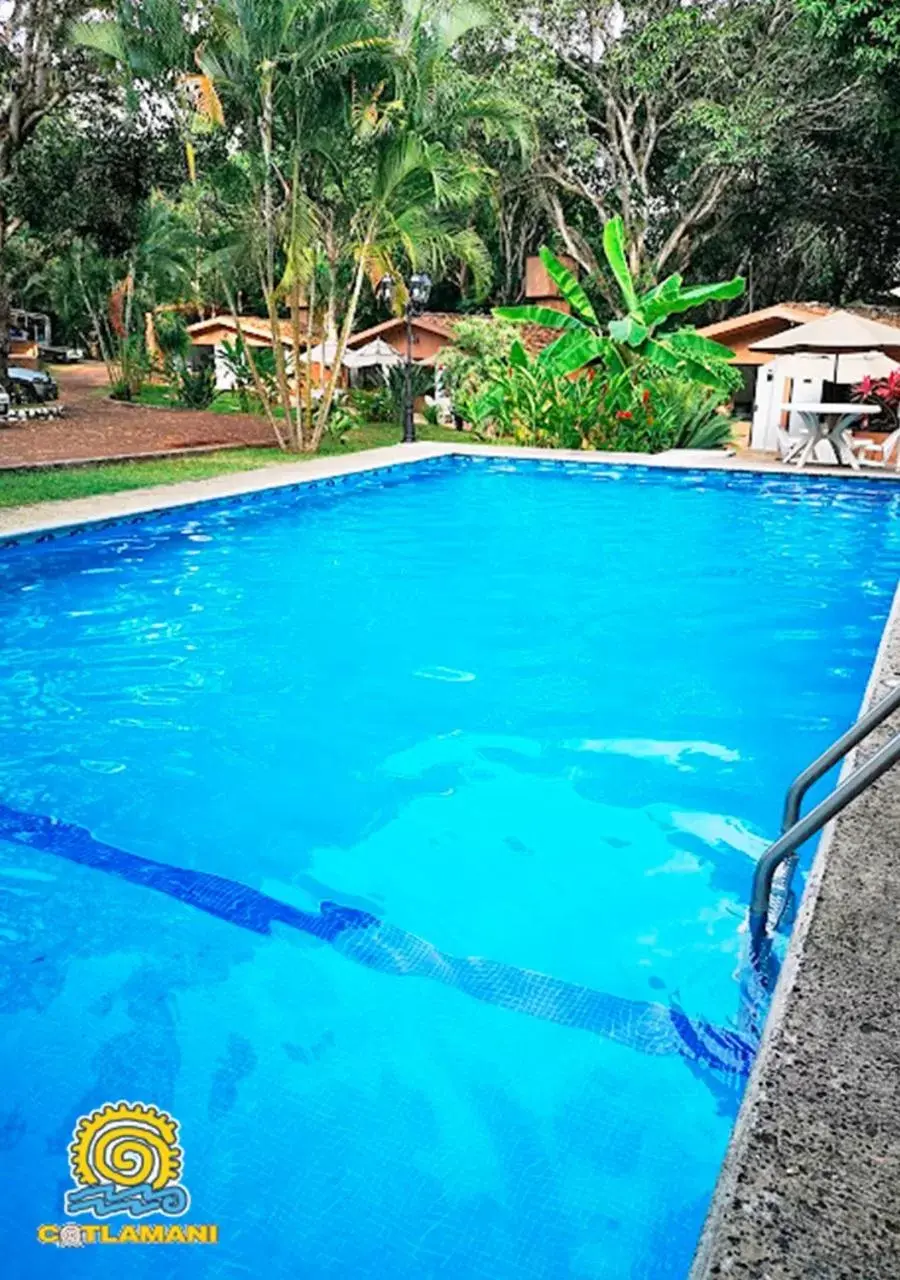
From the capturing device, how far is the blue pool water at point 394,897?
2529mm

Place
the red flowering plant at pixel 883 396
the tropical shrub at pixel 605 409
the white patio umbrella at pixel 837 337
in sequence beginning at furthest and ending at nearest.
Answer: the red flowering plant at pixel 883 396
the tropical shrub at pixel 605 409
the white patio umbrella at pixel 837 337

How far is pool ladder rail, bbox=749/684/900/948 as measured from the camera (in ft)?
8.13

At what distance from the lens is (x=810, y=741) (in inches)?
217

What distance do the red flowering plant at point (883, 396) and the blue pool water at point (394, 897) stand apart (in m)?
10.6

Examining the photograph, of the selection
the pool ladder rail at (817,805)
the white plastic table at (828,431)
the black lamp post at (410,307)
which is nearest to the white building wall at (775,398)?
the white plastic table at (828,431)

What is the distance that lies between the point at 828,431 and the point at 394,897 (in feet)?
47.2

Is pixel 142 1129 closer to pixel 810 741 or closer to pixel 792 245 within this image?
pixel 810 741

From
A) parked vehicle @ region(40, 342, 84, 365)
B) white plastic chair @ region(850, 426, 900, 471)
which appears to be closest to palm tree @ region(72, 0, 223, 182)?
white plastic chair @ region(850, 426, 900, 471)

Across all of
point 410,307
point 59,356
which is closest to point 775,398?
point 410,307

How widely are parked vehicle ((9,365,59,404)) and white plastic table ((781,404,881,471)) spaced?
16429 mm

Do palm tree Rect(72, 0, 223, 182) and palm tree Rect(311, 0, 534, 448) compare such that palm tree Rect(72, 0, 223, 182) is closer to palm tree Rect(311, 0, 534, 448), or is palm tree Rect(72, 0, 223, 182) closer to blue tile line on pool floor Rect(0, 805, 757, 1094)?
palm tree Rect(311, 0, 534, 448)

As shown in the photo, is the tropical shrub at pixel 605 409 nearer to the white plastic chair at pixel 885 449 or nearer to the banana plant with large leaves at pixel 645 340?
the banana plant with large leaves at pixel 645 340

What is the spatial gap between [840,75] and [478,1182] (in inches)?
1012

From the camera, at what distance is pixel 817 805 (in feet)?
10.2
